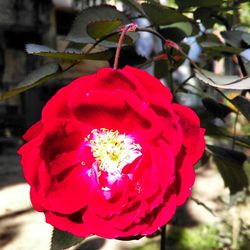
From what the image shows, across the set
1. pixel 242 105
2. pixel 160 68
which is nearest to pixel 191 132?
pixel 242 105

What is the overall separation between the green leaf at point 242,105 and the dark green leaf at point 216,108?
0.25 m

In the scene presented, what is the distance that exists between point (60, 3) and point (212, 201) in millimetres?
3660

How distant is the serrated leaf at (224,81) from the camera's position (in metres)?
0.50

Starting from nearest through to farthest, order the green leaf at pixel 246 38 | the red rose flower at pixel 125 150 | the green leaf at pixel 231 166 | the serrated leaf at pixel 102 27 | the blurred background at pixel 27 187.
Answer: the red rose flower at pixel 125 150
the serrated leaf at pixel 102 27
the green leaf at pixel 246 38
the green leaf at pixel 231 166
the blurred background at pixel 27 187

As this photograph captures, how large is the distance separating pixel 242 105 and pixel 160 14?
7.2 inches

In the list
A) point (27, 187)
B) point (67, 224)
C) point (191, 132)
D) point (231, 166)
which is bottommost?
point (27, 187)

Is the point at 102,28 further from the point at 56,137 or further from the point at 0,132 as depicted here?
the point at 0,132

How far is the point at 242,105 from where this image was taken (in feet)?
2.00

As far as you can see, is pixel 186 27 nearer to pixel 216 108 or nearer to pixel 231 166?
pixel 216 108

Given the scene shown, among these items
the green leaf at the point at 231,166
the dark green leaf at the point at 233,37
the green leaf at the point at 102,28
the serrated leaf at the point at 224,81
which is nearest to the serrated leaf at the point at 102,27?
the green leaf at the point at 102,28

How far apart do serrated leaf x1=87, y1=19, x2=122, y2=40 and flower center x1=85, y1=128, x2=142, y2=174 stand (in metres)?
0.15

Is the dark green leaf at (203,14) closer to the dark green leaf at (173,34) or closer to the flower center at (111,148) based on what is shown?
the dark green leaf at (173,34)

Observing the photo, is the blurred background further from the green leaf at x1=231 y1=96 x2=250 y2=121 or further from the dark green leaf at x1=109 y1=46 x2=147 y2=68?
the green leaf at x1=231 y1=96 x2=250 y2=121

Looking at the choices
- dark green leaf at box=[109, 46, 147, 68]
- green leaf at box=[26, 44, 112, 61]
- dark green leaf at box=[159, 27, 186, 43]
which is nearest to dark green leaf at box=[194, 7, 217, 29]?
dark green leaf at box=[159, 27, 186, 43]
